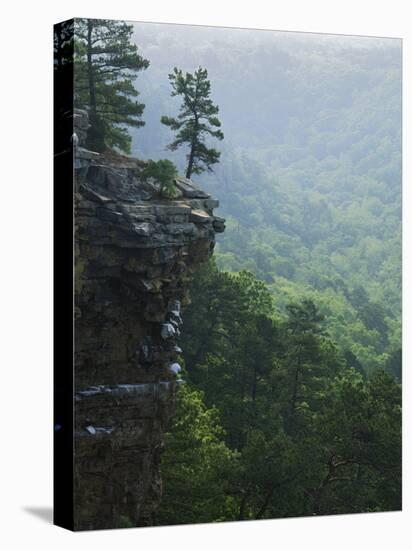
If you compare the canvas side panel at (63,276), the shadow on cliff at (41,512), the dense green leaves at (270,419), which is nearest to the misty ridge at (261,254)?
the dense green leaves at (270,419)

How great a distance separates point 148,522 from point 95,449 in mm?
1199

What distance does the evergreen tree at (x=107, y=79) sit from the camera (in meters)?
15.6

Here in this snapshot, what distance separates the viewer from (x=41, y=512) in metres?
16.5

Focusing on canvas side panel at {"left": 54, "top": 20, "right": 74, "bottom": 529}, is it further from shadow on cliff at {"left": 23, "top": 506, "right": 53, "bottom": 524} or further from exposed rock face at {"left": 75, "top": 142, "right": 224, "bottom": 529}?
shadow on cliff at {"left": 23, "top": 506, "right": 53, "bottom": 524}

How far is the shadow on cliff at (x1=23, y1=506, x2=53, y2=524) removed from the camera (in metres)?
16.2

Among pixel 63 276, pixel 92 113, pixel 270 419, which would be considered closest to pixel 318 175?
pixel 270 419

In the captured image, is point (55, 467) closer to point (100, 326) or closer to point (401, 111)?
point (100, 326)

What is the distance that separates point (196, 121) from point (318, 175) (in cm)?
179

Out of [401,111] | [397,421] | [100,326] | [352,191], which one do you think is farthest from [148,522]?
[401,111]

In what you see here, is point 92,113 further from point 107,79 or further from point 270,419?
point 270,419

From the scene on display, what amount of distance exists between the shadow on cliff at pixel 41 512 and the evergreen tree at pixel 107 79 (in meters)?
4.07

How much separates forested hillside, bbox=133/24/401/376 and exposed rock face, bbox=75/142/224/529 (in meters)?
0.68

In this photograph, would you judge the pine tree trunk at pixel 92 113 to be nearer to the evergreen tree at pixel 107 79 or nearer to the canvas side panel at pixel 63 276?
the evergreen tree at pixel 107 79

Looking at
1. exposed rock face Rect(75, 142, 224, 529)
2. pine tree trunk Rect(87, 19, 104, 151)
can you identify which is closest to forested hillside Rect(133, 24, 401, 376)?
exposed rock face Rect(75, 142, 224, 529)
